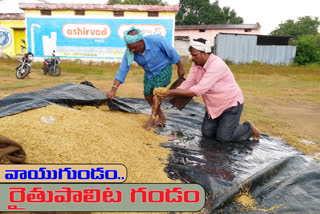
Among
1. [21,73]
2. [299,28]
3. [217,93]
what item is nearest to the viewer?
[217,93]

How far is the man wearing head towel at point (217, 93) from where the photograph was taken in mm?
2326

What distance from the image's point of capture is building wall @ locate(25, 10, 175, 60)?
10.5 m

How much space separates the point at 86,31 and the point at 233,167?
993 centimetres

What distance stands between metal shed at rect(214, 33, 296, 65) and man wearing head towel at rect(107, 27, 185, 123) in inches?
403

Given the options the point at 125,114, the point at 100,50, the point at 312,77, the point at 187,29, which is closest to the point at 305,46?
the point at 312,77

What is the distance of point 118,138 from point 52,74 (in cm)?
701

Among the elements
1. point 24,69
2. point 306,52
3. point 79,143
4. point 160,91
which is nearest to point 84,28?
point 24,69

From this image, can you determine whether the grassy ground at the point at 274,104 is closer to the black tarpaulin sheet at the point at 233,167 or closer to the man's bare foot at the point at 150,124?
the black tarpaulin sheet at the point at 233,167

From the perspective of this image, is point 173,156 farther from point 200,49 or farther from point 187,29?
point 187,29

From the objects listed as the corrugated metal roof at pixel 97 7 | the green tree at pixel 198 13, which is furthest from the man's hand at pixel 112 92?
the green tree at pixel 198 13

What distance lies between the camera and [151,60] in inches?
116

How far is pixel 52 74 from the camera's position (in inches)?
326

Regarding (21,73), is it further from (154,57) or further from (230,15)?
(230,15)

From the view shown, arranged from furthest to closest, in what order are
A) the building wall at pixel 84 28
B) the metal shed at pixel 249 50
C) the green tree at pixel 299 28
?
1. the green tree at pixel 299 28
2. the metal shed at pixel 249 50
3. the building wall at pixel 84 28
